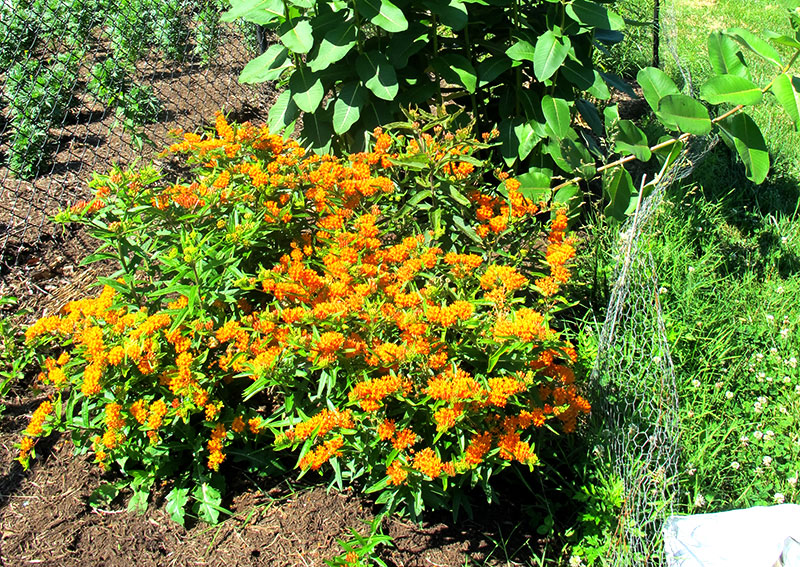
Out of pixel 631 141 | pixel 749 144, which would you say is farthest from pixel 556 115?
pixel 749 144

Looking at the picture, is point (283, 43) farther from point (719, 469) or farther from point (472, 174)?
point (719, 469)

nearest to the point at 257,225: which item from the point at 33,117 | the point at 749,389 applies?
the point at 749,389

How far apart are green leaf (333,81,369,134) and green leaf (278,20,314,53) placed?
A: 29 cm

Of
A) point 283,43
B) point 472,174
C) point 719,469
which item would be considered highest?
point 283,43

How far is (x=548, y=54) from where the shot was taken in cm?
326

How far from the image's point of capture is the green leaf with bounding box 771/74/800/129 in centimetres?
282

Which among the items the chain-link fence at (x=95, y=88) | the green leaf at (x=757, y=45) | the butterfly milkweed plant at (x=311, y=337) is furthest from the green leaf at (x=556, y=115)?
the chain-link fence at (x=95, y=88)

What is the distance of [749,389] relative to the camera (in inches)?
117

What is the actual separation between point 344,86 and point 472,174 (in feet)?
2.80

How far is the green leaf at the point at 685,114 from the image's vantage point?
289cm

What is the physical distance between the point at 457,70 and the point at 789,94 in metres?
1.46

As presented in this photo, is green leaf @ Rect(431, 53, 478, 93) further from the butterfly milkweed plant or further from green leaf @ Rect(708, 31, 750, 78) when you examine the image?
green leaf @ Rect(708, 31, 750, 78)

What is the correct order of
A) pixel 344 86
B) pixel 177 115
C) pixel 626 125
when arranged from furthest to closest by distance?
pixel 177 115 → pixel 344 86 → pixel 626 125

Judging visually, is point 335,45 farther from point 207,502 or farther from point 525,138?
point 207,502
